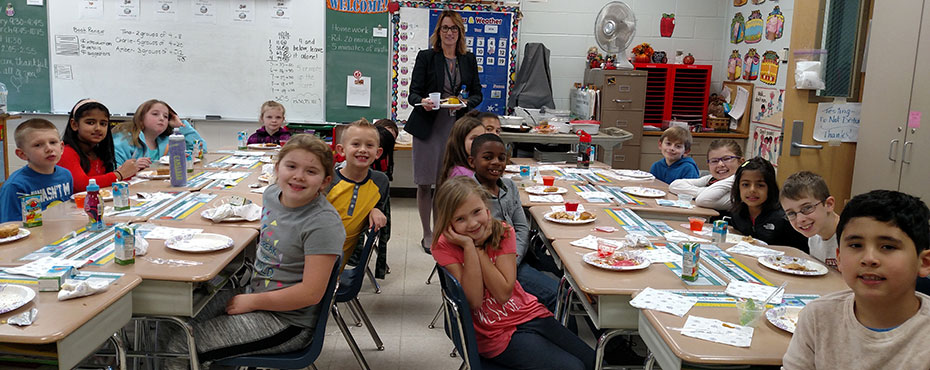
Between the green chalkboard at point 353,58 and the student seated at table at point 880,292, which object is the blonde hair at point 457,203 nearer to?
→ the student seated at table at point 880,292

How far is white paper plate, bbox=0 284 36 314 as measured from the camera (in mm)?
1852

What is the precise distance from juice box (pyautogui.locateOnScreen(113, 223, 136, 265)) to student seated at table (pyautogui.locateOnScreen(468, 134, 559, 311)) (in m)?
1.48

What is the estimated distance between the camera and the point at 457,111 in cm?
510

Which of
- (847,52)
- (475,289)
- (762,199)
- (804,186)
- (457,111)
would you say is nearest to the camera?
(475,289)

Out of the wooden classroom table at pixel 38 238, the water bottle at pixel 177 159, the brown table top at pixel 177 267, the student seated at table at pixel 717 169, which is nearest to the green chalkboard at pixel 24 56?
the water bottle at pixel 177 159

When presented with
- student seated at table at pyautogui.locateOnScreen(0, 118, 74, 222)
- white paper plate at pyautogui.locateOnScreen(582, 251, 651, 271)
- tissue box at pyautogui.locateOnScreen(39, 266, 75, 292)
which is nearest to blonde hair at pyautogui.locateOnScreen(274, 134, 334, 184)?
tissue box at pyautogui.locateOnScreen(39, 266, 75, 292)

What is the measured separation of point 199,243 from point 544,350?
4.43 feet

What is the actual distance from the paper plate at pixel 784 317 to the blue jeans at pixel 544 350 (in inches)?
24.5

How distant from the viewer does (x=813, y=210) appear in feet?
8.38

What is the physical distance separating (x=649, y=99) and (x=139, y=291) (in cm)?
602

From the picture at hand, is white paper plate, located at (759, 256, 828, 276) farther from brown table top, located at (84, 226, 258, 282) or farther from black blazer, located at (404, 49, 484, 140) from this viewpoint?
black blazer, located at (404, 49, 484, 140)

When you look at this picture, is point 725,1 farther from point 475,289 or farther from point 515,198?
point 475,289

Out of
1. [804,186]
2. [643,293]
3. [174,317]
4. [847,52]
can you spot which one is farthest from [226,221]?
[847,52]

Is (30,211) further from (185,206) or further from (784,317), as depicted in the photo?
(784,317)
